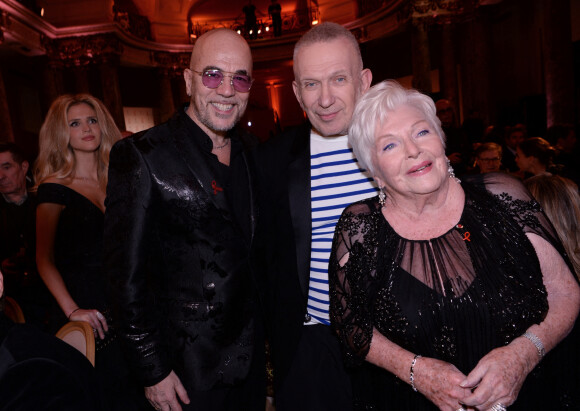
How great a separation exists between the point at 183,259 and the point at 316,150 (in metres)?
1.02

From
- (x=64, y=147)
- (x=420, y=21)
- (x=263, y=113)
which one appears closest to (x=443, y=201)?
(x=64, y=147)

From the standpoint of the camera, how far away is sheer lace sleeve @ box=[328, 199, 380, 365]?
1880mm

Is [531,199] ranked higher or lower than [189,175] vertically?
lower

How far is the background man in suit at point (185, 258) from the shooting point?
6.36 feet

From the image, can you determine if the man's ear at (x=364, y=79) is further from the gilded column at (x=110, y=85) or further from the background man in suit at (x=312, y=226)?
the gilded column at (x=110, y=85)

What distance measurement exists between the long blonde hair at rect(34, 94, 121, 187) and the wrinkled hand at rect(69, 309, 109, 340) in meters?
0.94

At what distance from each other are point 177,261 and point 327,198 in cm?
89

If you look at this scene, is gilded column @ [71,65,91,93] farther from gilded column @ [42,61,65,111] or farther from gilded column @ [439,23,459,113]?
gilded column @ [439,23,459,113]

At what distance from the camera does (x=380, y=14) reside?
15.3 m

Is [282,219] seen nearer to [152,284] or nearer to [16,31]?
[152,284]

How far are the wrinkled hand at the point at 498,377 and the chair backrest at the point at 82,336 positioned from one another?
1724mm

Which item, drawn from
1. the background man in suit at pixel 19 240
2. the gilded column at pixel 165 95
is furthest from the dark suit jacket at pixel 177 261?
the gilded column at pixel 165 95

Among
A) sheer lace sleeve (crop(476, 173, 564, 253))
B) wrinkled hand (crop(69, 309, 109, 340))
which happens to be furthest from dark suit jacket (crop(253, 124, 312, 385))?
wrinkled hand (crop(69, 309, 109, 340))

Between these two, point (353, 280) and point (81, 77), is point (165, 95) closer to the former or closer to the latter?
point (81, 77)
